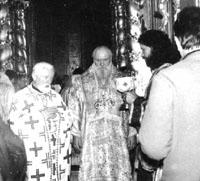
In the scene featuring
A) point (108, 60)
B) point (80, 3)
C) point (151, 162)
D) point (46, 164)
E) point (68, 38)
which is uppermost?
point (80, 3)

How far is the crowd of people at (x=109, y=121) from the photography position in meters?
2.23

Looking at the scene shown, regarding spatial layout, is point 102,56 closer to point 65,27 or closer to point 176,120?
point 176,120

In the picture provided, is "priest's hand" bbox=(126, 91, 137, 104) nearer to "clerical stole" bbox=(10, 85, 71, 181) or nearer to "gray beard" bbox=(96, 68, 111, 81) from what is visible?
"clerical stole" bbox=(10, 85, 71, 181)

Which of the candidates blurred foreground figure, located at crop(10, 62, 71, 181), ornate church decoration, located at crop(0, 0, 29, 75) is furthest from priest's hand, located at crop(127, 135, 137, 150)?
ornate church decoration, located at crop(0, 0, 29, 75)

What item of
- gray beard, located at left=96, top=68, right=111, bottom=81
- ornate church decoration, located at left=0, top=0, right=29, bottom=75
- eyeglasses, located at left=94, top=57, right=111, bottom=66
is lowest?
gray beard, located at left=96, top=68, right=111, bottom=81

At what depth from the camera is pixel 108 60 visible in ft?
17.4

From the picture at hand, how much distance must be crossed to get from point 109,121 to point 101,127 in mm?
136

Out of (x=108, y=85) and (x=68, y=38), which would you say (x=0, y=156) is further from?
(x=68, y=38)

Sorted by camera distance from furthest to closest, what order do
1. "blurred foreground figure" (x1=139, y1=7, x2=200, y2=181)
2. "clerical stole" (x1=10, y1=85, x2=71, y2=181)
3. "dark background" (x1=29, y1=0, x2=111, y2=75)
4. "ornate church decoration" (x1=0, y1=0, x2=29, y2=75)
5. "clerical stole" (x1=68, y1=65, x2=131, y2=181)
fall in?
"dark background" (x1=29, y1=0, x2=111, y2=75) → "ornate church decoration" (x1=0, y1=0, x2=29, y2=75) → "clerical stole" (x1=68, y1=65, x2=131, y2=181) → "clerical stole" (x1=10, y1=85, x2=71, y2=181) → "blurred foreground figure" (x1=139, y1=7, x2=200, y2=181)

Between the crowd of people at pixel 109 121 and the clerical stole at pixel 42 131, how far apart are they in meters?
0.01

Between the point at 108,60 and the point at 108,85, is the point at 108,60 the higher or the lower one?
the higher one

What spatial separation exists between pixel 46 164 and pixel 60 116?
0.58m

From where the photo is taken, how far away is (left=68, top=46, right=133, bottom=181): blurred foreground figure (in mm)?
5211

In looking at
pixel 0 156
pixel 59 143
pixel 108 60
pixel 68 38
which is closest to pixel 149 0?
pixel 108 60
